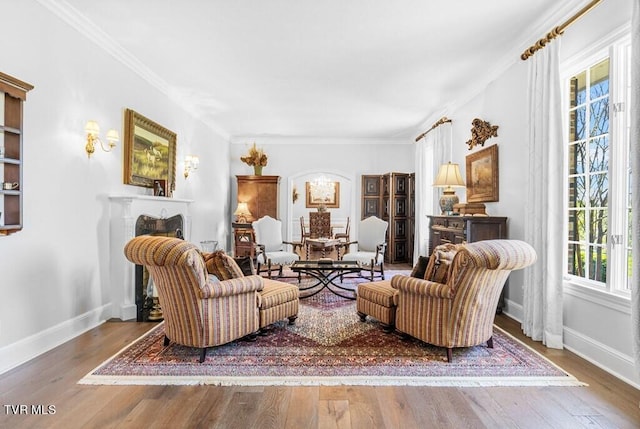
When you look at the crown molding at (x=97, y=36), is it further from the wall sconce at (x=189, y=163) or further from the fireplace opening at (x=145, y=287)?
the fireplace opening at (x=145, y=287)

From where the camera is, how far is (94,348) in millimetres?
2998

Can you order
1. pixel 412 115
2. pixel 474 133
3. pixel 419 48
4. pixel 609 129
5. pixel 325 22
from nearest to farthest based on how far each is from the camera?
1. pixel 609 129
2. pixel 325 22
3. pixel 419 48
4. pixel 474 133
5. pixel 412 115

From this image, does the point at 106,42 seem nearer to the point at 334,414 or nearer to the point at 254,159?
the point at 334,414

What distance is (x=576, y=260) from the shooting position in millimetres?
3129

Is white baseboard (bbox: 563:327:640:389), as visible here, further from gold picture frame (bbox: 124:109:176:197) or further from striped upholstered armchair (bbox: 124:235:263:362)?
gold picture frame (bbox: 124:109:176:197)

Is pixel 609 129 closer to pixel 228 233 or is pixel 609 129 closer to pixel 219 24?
pixel 219 24

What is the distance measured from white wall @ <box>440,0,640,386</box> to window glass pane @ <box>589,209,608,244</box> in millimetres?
236

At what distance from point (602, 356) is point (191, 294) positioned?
3180 millimetres

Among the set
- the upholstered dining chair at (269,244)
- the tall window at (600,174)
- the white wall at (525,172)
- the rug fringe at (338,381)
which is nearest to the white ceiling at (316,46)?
the white wall at (525,172)

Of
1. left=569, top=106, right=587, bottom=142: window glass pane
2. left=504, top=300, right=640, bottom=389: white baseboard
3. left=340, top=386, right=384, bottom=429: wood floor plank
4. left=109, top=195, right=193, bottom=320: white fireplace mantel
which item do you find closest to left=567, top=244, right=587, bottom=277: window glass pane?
left=504, top=300, right=640, bottom=389: white baseboard

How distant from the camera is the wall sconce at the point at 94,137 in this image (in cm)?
336

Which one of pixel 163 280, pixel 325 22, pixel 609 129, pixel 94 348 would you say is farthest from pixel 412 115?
pixel 94 348

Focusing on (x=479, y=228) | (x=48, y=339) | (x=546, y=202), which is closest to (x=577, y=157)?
(x=546, y=202)

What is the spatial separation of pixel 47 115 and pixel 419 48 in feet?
11.9
